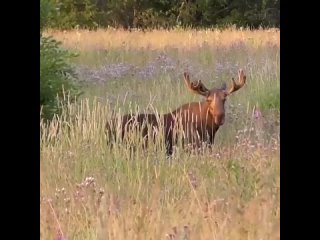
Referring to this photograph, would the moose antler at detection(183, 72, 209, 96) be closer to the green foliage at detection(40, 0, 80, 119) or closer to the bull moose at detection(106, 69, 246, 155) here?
the bull moose at detection(106, 69, 246, 155)

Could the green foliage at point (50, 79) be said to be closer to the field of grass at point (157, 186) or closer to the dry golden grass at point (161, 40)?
the field of grass at point (157, 186)

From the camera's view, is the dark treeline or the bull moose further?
the dark treeline

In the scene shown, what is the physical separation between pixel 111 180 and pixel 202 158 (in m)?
0.68

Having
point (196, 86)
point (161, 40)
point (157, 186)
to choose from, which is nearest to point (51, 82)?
point (196, 86)

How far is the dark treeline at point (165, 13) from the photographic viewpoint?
29531mm

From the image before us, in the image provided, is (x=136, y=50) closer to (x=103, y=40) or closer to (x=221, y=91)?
(x=103, y=40)

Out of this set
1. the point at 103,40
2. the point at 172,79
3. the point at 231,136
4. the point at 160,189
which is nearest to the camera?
the point at 160,189

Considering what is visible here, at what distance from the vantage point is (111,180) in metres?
4.71

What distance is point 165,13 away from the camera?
103 ft

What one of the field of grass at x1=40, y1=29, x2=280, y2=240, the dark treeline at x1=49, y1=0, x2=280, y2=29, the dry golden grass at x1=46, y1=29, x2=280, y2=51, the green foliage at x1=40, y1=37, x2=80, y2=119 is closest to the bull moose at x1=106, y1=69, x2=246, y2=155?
the field of grass at x1=40, y1=29, x2=280, y2=240

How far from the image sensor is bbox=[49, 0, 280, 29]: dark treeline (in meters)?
29.5

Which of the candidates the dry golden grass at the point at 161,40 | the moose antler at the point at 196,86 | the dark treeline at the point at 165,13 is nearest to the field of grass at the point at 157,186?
the moose antler at the point at 196,86
